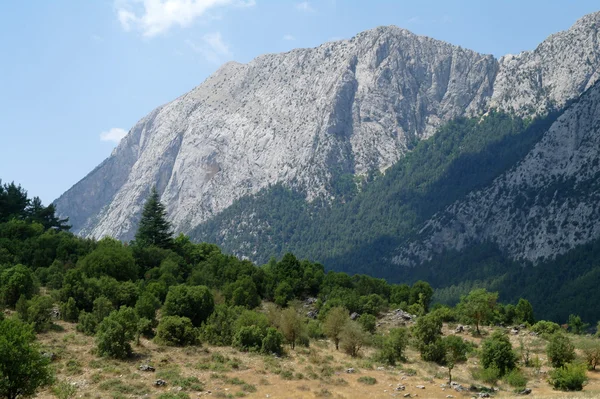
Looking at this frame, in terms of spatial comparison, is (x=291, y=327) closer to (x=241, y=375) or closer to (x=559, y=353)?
(x=241, y=375)

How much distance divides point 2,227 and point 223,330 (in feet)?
161

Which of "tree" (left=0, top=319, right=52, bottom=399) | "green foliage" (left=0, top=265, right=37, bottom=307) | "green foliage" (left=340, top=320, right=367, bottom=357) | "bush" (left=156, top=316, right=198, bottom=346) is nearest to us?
"tree" (left=0, top=319, right=52, bottom=399)

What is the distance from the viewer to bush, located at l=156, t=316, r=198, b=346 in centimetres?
4819

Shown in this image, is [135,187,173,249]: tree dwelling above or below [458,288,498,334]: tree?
above

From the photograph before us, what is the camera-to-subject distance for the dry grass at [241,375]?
122 ft

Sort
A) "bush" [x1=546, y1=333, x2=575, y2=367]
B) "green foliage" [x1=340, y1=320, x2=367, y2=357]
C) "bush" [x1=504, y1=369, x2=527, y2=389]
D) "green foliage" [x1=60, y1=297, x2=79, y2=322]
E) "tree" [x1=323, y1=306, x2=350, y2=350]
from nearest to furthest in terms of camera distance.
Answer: "bush" [x1=504, y1=369, x2=527, y2=389], "bush" [x1=546, y1=333, x2=575, y2=367], "green foliage" [x1=340, y1=320, x2=367, y2=357], "green foliage" [x1=60, y1=297, x2=79, y2=322], "tree" [x1=323, y1=306, x2=350, y2=350]

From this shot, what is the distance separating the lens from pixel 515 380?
44.0 meters

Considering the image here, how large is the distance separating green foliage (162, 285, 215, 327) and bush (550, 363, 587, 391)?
35.6 metres

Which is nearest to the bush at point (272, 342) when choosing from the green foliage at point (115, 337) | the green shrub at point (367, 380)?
the green shrub at point (367, 380)

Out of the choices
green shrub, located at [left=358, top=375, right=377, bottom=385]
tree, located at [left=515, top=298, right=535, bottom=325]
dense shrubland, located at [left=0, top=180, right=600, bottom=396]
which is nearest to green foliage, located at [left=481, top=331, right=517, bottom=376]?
dense shrubland, located at [left=0, top=180, right=600, bottom=396]

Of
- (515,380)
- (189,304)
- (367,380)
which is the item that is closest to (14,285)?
(189,304)

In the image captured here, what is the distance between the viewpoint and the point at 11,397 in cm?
3020

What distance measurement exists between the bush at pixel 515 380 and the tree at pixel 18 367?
123 ft

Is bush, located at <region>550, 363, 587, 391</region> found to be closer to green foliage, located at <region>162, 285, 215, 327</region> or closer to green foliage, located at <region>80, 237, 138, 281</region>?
green foliage, located at <region>162, 285, 215, 327</region>
